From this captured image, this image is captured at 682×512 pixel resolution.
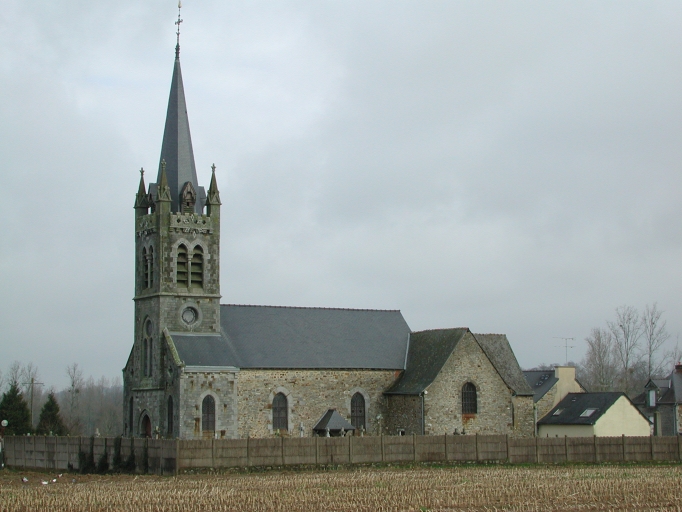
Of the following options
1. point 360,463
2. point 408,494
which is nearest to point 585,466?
point 360,463

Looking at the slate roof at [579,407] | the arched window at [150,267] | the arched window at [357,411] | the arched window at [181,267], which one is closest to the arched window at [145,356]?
the arched window at [150,267]

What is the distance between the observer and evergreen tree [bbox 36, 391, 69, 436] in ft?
209

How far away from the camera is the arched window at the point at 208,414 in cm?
4891

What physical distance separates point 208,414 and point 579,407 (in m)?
24.1

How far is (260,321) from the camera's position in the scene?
179ft

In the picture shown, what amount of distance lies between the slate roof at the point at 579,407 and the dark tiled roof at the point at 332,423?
15.0 meters

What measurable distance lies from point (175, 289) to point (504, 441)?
18702 mm

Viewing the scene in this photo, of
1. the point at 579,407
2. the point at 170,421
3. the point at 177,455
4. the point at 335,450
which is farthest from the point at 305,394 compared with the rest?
the point at 579,407

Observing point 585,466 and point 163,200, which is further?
point 163,200

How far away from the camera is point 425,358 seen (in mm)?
54938

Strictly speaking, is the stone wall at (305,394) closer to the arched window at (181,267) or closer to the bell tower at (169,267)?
the bell tower at (169,267)

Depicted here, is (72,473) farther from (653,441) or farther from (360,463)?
(653,441)

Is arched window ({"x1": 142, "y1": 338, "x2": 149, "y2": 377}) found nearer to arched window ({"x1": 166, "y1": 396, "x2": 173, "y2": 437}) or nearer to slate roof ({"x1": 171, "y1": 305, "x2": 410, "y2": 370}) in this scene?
slate roof ({"x1": 171, "y1": 305, "x2": 410, "y2": 370})

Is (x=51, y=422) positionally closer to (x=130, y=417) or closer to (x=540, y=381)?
(x=130, y=417)
